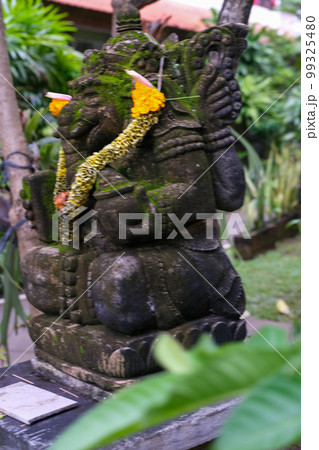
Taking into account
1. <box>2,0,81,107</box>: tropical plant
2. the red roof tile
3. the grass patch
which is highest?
the red roof tile

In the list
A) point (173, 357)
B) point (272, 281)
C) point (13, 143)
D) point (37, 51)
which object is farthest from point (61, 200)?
point (37, 51)

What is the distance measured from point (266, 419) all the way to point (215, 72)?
6.40ft

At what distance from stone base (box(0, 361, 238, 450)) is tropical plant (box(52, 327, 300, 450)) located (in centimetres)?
132

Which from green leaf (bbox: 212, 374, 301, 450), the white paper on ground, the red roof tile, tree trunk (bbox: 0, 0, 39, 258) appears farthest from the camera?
the red roof tile

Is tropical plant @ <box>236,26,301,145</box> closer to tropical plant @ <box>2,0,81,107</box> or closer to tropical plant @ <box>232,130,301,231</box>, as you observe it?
tropical plant @ <box>232,130,301,231</box>

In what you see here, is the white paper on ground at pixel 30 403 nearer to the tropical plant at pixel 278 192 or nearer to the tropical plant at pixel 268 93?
the tropical plant at pixel 278 192

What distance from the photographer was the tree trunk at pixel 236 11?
304cm

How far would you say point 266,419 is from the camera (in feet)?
1.47

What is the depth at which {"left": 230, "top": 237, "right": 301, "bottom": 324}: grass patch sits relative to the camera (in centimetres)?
477

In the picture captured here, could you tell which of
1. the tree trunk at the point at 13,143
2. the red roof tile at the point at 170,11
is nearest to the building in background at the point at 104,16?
the red roof tile at the point at 170,11

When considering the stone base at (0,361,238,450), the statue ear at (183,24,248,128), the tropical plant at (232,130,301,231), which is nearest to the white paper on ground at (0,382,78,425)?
the stone base at (0,361,238,450)

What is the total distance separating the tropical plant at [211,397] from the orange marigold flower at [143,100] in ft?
5.45

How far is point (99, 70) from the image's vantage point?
221 centimetres
